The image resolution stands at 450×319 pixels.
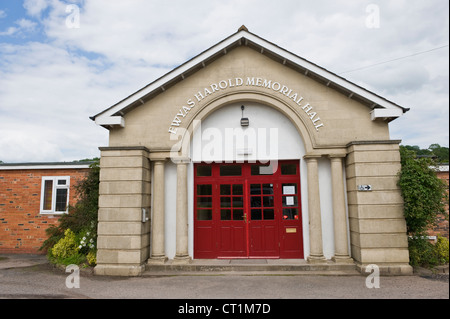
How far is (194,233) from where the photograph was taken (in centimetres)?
863

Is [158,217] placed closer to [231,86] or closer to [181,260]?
[181,260]

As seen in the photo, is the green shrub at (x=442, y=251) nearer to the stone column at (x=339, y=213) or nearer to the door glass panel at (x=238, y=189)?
the stone column at (x=339, y=213)

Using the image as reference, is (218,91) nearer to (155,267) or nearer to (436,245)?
(155,267)

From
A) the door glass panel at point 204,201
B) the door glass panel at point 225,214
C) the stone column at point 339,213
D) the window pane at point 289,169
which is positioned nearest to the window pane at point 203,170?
→ the door glass panel at point 204,201

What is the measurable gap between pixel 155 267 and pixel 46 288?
246 centimetres

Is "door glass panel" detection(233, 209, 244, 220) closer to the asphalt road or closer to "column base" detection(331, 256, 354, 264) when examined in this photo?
the asphalt road

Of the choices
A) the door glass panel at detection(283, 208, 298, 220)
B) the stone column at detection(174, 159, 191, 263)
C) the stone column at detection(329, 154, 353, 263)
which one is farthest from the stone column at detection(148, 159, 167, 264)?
the stone column at detection(329, 154, 353, 263)

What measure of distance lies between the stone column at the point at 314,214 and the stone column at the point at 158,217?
397cm

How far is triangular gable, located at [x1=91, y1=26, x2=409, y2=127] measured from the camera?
800 cm

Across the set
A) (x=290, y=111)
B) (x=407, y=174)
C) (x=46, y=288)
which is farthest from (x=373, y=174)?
(x=46, y=288)

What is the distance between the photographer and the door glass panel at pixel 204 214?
28.7ft

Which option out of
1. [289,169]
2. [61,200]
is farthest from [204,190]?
[61,200]

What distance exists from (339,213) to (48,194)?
34.0 feet

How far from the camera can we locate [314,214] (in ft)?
26.1
